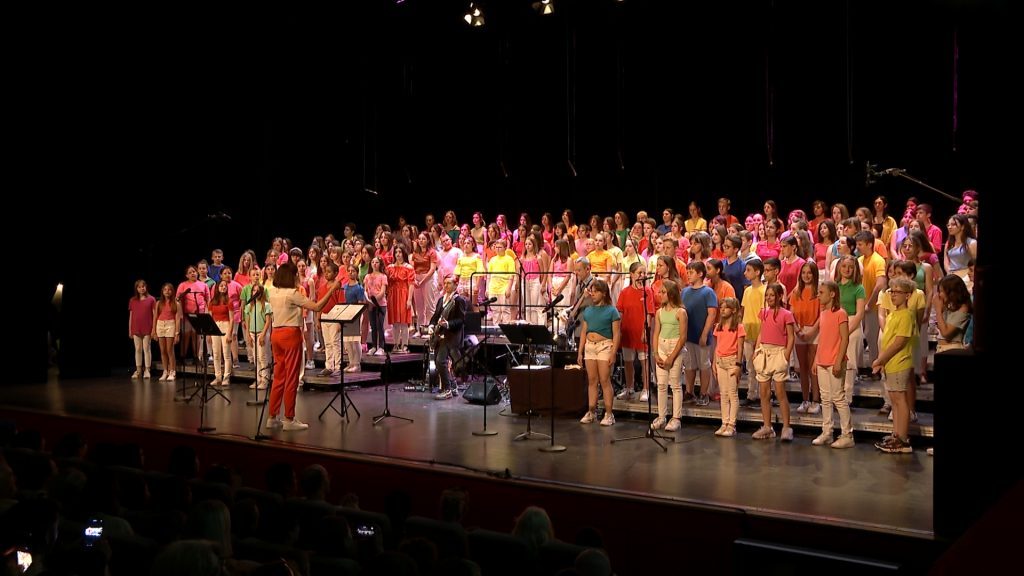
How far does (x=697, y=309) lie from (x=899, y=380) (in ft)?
7.46

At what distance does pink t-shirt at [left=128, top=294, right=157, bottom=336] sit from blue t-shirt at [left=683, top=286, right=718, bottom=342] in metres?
9.70

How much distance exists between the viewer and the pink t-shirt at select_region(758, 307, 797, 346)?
807 centimetres

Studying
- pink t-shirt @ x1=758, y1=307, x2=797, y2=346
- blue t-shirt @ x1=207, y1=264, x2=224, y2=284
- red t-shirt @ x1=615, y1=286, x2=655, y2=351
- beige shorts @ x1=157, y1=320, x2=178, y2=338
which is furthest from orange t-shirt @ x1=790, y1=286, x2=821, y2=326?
blue t-shirt @ x1=207, y1=264, x2=224, y2=284

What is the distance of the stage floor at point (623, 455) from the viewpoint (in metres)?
5.84

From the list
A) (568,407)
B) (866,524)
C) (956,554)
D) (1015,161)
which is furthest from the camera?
(568,407)

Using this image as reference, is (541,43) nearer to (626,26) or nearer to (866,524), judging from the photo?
Result: (626,26)

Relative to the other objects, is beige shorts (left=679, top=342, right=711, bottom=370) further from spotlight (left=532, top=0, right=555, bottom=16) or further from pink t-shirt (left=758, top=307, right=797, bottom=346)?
spotlight (left=532, top=0, right=555, bottom=16)

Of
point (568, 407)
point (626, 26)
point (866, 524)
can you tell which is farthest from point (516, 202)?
point (866, 524)

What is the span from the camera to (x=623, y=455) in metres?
7.53

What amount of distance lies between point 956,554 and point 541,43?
14038 mm

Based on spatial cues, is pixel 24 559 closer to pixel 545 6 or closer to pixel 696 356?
pixel 696 356

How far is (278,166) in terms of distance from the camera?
18016 mm

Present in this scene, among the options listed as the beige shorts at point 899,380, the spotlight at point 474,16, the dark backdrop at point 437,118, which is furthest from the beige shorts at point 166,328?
the beige shorts at point 899,380

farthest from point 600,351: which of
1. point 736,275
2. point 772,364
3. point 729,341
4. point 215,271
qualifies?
point 215,271
